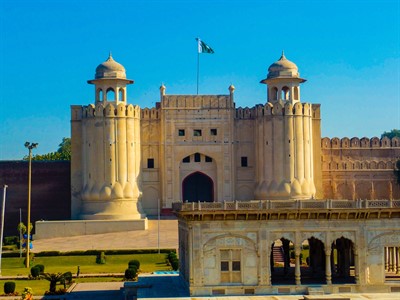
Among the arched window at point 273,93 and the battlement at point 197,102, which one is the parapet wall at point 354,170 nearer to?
the arched window at point 273,93

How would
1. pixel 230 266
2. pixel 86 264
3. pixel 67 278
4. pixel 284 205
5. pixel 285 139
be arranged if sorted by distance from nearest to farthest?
pixel 230 266, pixel 284 205, pixel 67 278, pixel 86 264, pixel 285 139

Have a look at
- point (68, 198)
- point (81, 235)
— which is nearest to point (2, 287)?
point (81, 235)

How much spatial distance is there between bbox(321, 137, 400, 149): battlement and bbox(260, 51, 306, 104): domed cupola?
4743 mm

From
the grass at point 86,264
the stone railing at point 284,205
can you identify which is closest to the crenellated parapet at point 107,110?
the grass at point 86,264

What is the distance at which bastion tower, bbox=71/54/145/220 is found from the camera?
51.4 meters

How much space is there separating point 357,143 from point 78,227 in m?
21.4

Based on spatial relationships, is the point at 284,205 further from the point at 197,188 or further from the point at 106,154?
the point at 197,188

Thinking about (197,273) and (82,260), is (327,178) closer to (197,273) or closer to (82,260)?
(82,260)

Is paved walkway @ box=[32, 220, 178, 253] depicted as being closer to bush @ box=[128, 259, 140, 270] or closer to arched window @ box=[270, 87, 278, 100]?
bush @ box=[128, 259, 140, 270]

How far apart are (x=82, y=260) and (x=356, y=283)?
1786 centimetres

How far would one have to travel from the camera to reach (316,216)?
89.8 feet

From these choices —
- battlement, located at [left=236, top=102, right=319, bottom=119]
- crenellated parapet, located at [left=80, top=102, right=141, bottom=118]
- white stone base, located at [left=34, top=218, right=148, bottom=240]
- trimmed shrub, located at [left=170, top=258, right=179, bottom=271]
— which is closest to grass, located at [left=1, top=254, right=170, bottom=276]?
trimmed shrub, located at [left=170, top=258, right=179, bottom=271]

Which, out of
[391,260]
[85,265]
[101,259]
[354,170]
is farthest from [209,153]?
[391,260]

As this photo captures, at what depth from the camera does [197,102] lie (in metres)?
55.0
